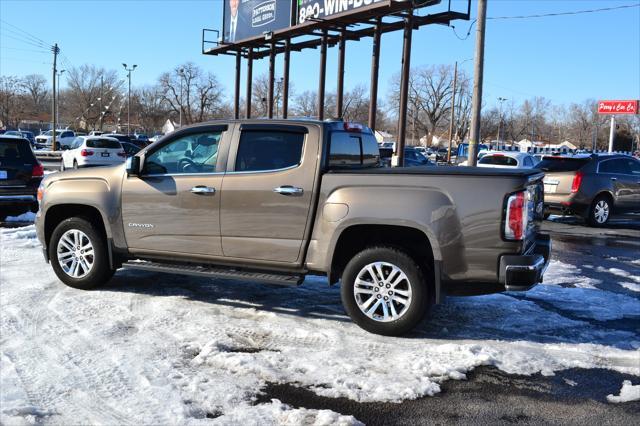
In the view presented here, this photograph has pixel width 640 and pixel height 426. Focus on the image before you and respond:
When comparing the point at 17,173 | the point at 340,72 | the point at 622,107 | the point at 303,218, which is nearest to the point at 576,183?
the point at 340,72

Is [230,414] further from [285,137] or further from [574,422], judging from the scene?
[285,137]

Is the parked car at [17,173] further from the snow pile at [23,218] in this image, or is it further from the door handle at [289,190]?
the door handle at [289,190]

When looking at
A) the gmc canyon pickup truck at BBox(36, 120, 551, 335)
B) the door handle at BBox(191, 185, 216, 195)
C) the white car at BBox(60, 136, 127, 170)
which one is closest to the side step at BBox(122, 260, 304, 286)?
the gmc canyon pickup truck at BBox(36, 120, 551, 335)

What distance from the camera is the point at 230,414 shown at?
12.1ft

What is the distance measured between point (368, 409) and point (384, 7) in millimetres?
13606

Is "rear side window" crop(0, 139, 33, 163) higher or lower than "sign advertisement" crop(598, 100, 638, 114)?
lower

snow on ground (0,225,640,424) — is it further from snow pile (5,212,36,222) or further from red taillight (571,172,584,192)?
red taillight (571,172,584,192)

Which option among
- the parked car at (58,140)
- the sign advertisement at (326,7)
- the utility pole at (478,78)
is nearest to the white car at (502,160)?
the utility pole at (478,78)

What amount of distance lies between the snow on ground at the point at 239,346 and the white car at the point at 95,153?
18203mm

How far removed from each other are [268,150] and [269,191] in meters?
0.45

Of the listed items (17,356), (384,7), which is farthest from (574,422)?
(384,7)

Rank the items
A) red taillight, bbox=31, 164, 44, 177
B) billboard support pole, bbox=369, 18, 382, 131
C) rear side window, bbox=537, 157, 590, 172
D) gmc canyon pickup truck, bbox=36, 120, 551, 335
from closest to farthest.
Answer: gmc canyon pickup truck, bbox=36, 120, 551, 335
red taillight, bbox=31, 164, 44, 177
rear side window, bbox=537, 157, 590, 172
billboard support pole, bbox=369, 18, 382, 131

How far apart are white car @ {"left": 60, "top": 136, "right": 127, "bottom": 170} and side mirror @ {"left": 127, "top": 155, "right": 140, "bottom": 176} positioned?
19063 mm

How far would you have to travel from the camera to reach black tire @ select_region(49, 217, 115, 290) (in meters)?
6.50
